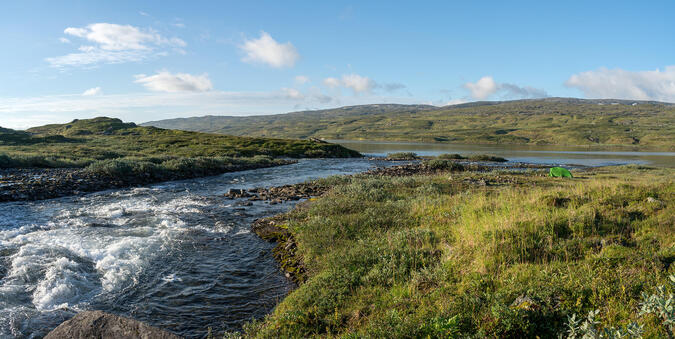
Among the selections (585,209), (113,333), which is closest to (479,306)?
(113,333)

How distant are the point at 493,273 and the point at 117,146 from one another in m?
71.7

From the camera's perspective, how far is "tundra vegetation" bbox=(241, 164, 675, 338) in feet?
17.2

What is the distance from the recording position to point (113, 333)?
5.86 meters

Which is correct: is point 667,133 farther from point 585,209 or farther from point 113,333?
point 113,333

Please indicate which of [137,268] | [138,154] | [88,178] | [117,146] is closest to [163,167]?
[88,178]

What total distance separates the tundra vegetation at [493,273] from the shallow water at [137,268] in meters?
1.50

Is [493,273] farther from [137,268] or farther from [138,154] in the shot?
[138,154]

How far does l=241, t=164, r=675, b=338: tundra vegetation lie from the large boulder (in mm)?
1818

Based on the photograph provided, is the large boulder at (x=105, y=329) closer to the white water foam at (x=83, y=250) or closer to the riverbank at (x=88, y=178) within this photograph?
the white water foam at (x=83, y=250)

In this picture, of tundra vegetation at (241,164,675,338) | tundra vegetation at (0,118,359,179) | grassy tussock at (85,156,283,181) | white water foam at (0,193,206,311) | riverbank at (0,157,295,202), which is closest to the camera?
tundra vegetation at (241,164,675,338)

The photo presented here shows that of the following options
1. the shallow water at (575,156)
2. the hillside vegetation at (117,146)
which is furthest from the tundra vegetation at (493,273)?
the shallow water at (575,156)

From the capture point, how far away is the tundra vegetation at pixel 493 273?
525 cm

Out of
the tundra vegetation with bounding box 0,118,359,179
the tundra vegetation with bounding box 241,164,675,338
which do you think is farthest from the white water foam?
the tundra vegetation with bounding box 0,118,359,179

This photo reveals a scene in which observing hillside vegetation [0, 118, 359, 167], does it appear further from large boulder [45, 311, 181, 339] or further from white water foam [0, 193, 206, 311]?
large boulder [45, 311, 181, 339]
